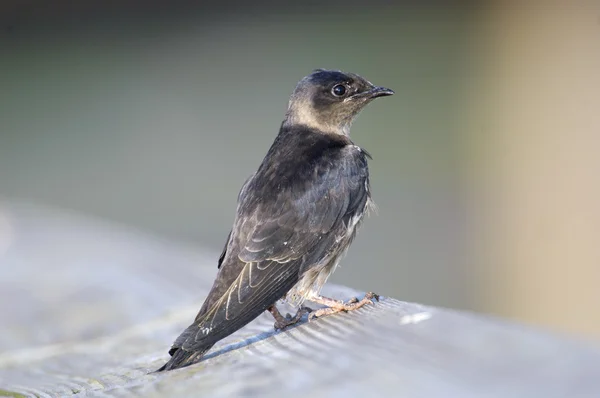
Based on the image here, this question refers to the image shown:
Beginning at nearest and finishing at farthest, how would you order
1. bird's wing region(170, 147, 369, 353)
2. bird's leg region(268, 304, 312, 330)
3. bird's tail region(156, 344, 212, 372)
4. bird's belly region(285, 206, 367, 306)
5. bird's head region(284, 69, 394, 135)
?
bird's tail region(156, 344, 212, 372), bird's leg region(268, 304, 312, 330), bird's wing region(170, 147, 369, 353), bird's belly region(285, 206, 367, 306), bird's head region(284, 69, 394, 135)

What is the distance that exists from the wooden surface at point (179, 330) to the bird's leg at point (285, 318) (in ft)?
0.10

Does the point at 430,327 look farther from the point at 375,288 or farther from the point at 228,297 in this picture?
the point at 375,288

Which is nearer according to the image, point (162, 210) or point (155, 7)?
point (162, 210)

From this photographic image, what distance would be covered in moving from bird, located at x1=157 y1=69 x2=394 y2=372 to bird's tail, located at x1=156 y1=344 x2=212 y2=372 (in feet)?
0.28

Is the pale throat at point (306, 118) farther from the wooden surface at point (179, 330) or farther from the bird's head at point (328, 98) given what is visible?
the wooden surface at point (179, 330)

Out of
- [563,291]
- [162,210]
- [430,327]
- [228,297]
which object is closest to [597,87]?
[563,291]

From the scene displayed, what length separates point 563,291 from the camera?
5383 mm

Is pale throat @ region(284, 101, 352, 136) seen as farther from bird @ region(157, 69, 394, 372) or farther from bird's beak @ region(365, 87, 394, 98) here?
bird's beak @ region(365, 87, 394, 98)

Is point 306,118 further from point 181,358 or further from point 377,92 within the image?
point 181,358

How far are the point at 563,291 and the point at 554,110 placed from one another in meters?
1.17

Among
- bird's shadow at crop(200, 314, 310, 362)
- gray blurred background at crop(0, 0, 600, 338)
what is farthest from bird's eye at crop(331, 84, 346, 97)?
gray blurred background at crop(0, 0, 600, 338)

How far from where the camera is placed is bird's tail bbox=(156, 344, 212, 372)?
5.45ft

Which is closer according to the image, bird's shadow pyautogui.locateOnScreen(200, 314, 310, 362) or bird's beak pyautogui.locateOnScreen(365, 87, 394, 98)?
bird's shadow pyautogui.locateOnScreen(200, 314, 310, 362)

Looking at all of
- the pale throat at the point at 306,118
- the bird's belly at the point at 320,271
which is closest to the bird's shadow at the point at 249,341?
the bird's belly at the point at 320,271
